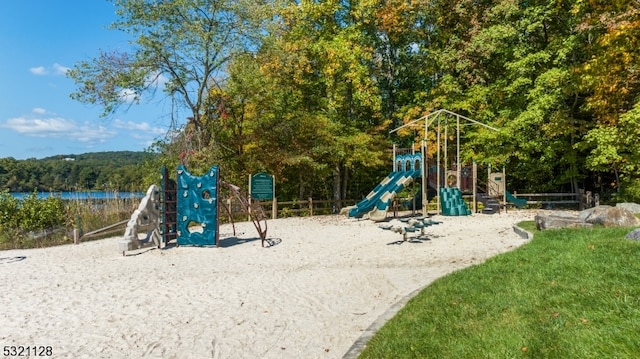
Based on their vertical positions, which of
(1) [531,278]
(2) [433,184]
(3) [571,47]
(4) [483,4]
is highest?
(4) [483,4]

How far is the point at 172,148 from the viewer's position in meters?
20.1

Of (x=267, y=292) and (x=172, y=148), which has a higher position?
(x=172, y=148)

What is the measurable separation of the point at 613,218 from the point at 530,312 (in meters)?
8.03

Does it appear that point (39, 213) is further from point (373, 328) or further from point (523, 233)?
point (523, 233)

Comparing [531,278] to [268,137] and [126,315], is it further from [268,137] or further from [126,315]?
[268,137]

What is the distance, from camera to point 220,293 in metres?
7.06

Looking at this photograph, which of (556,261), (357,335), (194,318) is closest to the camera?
(357,335)

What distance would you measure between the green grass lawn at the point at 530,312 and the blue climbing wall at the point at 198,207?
690 centimetres

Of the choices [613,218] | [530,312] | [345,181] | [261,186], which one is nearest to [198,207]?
[261,186]

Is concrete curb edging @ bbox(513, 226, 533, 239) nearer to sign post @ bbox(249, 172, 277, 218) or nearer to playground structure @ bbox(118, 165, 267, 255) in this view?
playground structure @ bbox(118, 165, 267, 255)

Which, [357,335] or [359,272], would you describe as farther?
[359,272]

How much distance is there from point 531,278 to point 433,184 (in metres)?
15.2

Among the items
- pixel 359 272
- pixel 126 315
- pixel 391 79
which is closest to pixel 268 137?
pixel 391 79

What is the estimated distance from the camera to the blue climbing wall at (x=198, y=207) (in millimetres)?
11766
